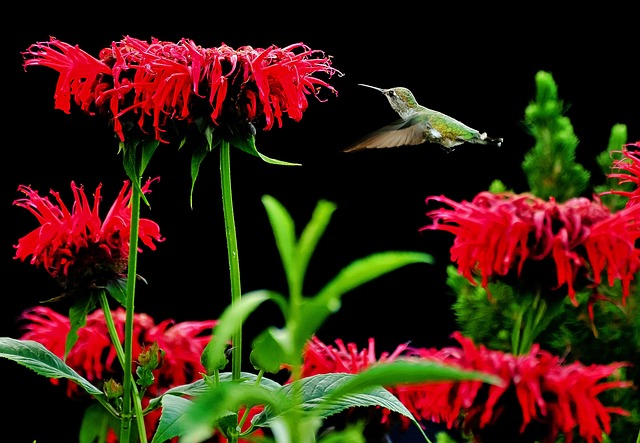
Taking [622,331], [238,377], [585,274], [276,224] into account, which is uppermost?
[276,224]

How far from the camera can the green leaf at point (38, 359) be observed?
1779 mm

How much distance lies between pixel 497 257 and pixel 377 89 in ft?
3.75

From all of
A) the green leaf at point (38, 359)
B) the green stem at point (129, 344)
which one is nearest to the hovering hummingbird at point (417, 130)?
the green stem at point (129, 344)

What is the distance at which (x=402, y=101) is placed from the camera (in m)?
2.78

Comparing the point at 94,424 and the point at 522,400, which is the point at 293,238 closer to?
the point at 522,400

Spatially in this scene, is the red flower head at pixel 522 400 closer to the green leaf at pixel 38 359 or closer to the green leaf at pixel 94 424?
the green leaf at pixel 38 359

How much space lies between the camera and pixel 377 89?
9.31ft

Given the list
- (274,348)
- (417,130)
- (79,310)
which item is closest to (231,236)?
(79,310)

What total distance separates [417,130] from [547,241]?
0.86 m

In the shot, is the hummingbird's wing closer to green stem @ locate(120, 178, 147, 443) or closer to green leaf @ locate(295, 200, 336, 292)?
green stem @ locate(120, 178, 147, 443)

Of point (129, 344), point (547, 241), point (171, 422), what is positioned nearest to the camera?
point (171, 422)

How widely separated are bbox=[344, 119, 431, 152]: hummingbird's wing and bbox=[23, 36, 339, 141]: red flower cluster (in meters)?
0.42

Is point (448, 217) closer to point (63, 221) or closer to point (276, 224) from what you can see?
point (63, 221)

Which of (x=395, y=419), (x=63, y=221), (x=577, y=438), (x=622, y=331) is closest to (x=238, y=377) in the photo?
(x=395, y=419)
